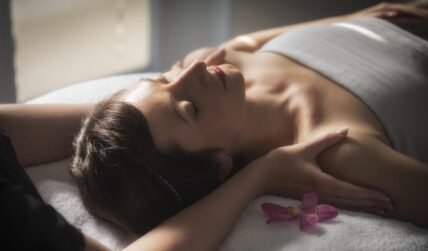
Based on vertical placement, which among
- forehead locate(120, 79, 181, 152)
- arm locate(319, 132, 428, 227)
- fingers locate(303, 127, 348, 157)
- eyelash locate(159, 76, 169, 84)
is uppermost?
eyelash locate(159, 76, 169, 84)

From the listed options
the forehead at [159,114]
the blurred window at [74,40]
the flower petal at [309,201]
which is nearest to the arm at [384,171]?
the flower petal at [309,201]

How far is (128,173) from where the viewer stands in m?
0.98

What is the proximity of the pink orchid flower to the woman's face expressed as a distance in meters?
0.20

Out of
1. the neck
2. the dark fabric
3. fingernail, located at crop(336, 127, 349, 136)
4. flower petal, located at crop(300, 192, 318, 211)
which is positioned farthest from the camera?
the neck

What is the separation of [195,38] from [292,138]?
117 cm

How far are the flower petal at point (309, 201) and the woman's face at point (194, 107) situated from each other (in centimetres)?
22

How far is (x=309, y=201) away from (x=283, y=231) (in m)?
0.09

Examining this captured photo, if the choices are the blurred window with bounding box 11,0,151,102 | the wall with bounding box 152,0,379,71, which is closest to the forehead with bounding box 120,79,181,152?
the blurred window with bounding box 11,0,151,102

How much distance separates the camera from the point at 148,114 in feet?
3.45

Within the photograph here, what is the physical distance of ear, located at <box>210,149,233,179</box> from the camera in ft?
3.71

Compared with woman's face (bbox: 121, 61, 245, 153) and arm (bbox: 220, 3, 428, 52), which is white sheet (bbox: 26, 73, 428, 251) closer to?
woman's face (bbox: 121, 61, 245, 153)

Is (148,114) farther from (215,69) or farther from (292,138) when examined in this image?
(292,138)

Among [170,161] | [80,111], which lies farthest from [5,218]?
[80,111]

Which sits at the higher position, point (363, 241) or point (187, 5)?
point (187, 5)
